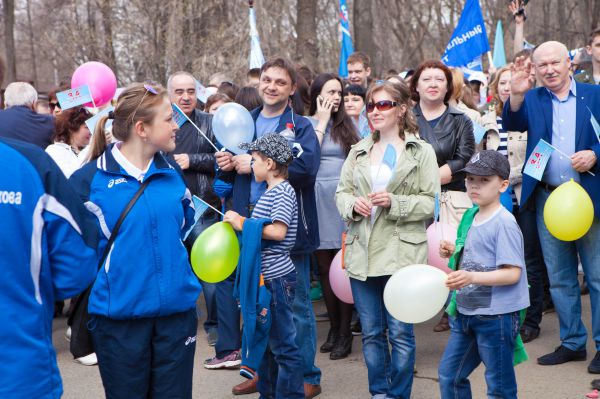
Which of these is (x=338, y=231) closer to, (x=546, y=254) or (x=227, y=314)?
(x=227, y=314)

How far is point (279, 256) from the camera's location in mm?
4816

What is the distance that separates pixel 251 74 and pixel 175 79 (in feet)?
7.23

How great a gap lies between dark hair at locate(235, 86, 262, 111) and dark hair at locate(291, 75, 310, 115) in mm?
368

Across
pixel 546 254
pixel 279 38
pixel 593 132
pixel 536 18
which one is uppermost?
pixel 536 18

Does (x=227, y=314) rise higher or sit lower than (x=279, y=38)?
lower

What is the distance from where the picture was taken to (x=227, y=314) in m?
6.09

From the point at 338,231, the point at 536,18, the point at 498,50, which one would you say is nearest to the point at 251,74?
the point at 338,231

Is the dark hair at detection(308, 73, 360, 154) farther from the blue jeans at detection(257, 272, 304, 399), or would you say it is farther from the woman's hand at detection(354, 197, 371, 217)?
the blue jeans at detection(257, 272, 304, 399)

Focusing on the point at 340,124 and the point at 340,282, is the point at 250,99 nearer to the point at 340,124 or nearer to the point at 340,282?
the point at 340,124

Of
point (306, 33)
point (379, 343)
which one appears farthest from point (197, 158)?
point (306, 33)

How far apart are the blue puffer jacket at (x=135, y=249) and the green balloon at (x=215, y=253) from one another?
0.85 metres

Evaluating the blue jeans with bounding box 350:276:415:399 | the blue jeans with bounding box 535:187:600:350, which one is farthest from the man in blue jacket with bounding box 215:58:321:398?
the blue jeans with bounding box 535:187:600:350

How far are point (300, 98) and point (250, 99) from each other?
618 mm

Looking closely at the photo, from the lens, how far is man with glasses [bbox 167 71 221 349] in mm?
6352
